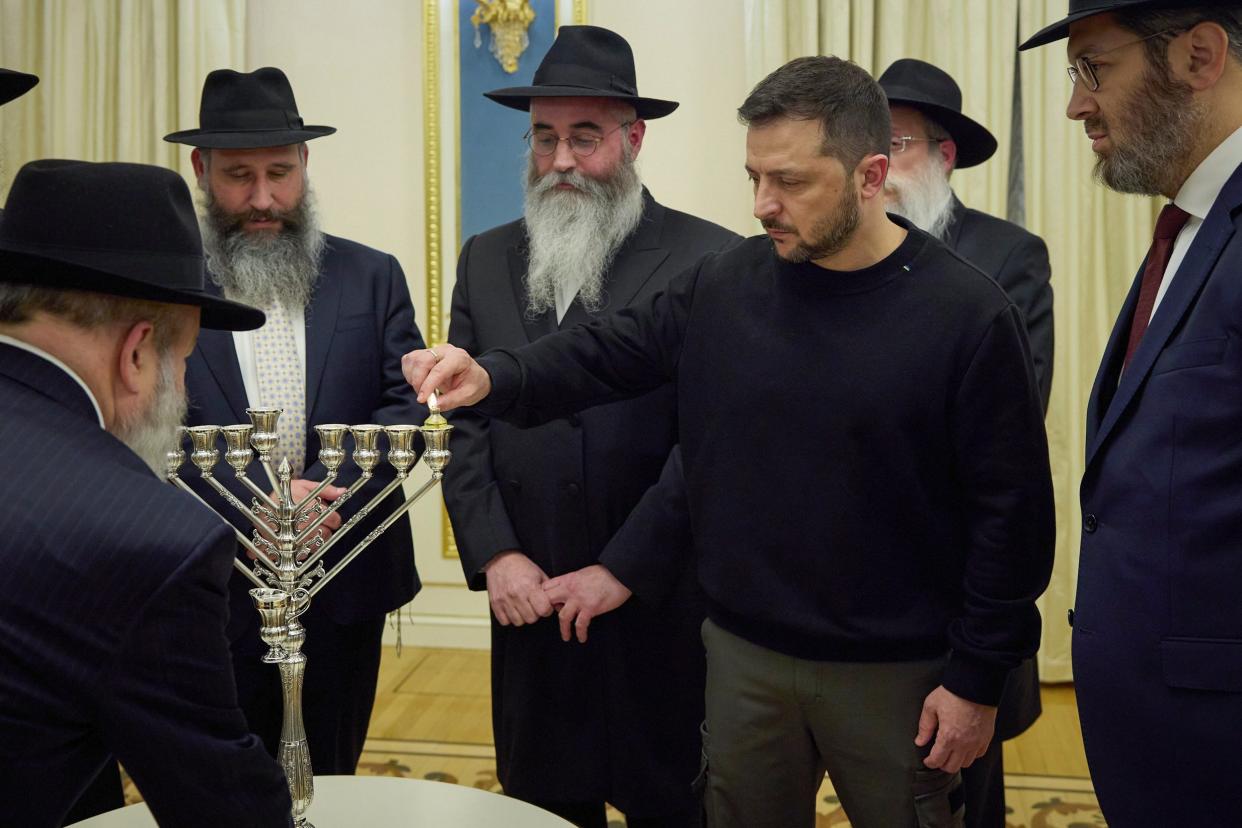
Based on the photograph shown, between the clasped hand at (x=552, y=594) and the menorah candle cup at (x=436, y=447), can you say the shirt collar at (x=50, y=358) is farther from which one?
the clasped hand at (x=552, y=594)

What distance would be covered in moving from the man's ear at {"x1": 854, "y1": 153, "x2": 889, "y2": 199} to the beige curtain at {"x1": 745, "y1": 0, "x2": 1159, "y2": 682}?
9.29 ft

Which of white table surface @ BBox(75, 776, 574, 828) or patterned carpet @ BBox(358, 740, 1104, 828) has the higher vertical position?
white table surface @ BBox(75, 776, 574, 828)

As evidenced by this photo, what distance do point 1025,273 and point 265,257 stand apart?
1937 mm

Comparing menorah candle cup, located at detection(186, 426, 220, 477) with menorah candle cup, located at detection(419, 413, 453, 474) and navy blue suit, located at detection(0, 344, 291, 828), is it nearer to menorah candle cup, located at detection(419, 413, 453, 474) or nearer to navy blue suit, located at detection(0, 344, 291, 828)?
menorah candle cup, located at detection(419, 413, 453, 474)

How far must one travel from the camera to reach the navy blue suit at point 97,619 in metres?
1.39

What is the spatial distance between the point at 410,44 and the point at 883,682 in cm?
401

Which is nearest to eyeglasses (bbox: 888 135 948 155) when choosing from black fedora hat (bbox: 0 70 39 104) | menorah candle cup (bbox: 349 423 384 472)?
menorah candle cup (bbox: 349 423 384 472)

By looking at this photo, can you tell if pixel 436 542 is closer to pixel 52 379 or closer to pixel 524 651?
pixel 524 651

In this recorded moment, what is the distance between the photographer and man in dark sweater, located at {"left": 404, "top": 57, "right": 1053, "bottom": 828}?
211 centimetres

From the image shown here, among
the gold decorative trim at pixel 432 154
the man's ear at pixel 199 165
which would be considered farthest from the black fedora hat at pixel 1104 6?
the gold decorative trim at pixel 432 154

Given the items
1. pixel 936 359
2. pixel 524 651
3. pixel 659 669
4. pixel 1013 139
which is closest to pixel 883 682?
pixel 936 359

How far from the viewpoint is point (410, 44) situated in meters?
5.33

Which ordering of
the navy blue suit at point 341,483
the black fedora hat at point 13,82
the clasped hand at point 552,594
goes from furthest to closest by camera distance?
the navy blue suit at point 341,483 < the clasped hand at point 552,594 < the black fedora hat at point 13,82

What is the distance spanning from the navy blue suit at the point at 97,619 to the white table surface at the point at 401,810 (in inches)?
27.6
